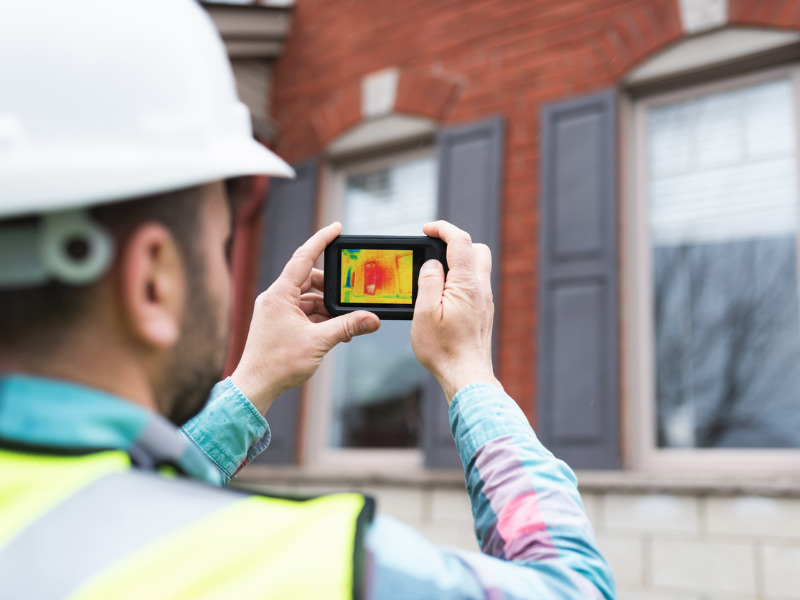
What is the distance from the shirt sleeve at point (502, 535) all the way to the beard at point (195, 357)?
0.74 ft

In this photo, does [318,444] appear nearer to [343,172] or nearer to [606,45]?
[343,172]

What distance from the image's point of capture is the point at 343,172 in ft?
19.2

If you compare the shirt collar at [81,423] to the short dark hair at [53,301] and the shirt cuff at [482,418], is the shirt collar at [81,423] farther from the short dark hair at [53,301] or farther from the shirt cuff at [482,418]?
the shirt cuff at [482,418]

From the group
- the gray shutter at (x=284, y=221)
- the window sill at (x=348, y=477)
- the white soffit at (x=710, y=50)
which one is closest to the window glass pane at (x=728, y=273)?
the white soffit at (x=710, y=50)

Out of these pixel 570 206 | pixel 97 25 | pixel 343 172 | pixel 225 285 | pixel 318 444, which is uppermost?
pixel 343 172

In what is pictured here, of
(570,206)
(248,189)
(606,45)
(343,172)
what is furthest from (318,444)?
(248,189)

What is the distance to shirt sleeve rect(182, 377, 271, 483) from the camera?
113 centimetres

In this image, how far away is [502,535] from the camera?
0.78 metres

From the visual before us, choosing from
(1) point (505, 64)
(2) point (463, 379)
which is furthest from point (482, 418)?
(1) point (505, 64)

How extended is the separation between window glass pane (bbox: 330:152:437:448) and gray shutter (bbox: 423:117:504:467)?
32cm

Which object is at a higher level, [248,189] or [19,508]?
[248,189]

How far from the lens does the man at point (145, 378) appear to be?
1.98ft

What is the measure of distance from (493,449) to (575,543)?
13 centimetres

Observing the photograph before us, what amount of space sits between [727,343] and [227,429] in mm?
3513
